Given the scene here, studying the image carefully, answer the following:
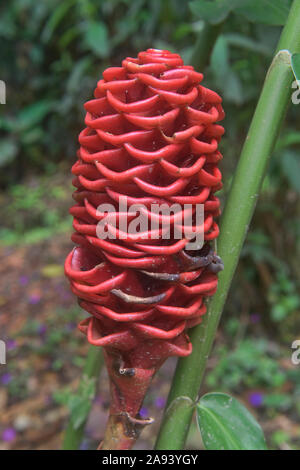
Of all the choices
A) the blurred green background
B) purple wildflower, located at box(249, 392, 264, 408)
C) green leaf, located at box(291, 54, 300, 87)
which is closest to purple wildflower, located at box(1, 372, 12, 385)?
the blurred green background

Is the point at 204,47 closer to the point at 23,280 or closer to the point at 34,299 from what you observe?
the point at 34,299

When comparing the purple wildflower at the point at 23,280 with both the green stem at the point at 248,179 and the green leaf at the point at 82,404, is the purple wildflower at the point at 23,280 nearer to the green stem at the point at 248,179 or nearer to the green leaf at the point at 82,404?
the green leaf at the point at 82,404

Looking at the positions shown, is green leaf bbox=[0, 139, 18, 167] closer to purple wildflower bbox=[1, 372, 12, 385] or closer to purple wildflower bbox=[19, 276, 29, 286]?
purple wildflower bbox=[19, 276, 29, 286]

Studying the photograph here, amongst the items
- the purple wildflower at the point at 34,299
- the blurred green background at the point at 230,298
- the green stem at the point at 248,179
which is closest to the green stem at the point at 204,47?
the blurred green background at the point at 230,298

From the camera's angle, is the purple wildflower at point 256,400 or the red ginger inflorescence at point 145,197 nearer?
the red ginger inflorescence at point 145,197

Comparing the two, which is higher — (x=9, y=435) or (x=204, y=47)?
(x=204, y=47)

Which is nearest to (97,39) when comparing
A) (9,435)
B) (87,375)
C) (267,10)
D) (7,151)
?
(7,151)
